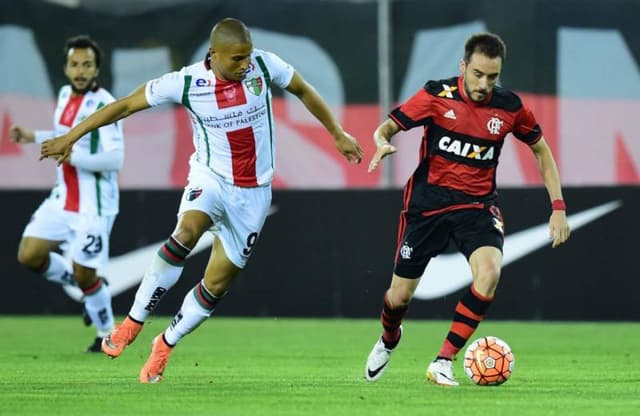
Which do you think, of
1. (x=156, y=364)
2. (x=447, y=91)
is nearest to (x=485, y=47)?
(x=447, y=91)

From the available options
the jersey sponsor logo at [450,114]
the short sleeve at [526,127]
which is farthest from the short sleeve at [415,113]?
the short sleeve at [526,127]

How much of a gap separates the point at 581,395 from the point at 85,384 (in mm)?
2880

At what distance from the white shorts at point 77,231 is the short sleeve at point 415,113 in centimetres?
363

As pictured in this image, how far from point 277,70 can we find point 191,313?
1587 mm

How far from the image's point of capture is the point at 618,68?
16.7m

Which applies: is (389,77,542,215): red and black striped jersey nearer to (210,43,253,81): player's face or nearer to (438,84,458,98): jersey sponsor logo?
(438,84,458,98): jersey sponsor logo

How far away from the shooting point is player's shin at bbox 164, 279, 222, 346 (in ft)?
29.2

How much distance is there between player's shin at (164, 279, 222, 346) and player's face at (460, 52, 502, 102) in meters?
2.03

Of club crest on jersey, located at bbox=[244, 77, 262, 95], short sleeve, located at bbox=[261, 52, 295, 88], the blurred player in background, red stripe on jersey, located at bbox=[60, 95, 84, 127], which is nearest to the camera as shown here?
the blurred player in background

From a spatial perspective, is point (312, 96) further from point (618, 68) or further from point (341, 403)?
point (618, 68)

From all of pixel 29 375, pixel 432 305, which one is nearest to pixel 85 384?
pixel 29 375

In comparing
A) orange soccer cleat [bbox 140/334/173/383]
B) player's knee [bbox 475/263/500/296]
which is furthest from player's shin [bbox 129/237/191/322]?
player's knee [bbox 475/263/500/296]

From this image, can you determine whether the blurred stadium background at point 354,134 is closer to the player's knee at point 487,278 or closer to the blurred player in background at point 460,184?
the blurred player in background at point 460,184

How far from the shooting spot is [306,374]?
9.55 meters
